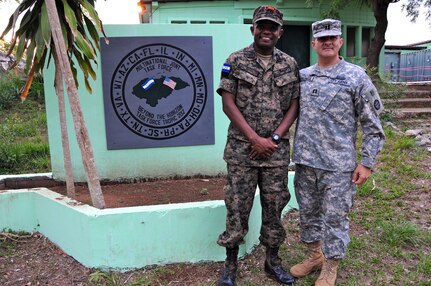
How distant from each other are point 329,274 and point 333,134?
91cm

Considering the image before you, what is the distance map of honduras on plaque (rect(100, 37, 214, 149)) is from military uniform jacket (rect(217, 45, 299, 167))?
152 cm

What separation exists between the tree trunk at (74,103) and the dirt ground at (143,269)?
0.36 m

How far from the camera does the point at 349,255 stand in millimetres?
3047

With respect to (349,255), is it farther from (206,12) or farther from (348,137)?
(206,12)

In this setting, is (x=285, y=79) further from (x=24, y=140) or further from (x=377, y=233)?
(x=24, y=140)

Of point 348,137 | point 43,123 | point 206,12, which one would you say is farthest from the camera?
point 206,12

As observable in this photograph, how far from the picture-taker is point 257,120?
247 cm

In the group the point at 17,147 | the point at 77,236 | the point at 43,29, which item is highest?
the point at 43,29

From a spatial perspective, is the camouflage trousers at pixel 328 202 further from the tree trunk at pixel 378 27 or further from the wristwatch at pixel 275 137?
the tree trunk at pixel 378 27

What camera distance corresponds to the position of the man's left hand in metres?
2.34

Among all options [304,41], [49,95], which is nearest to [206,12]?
[304,41]

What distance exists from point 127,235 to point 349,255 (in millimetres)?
1691

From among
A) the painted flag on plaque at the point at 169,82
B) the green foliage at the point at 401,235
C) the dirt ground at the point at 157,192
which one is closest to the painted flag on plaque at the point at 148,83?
the painted flag on plaque at the point at 169,82

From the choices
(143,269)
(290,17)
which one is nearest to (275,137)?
(143,269)
